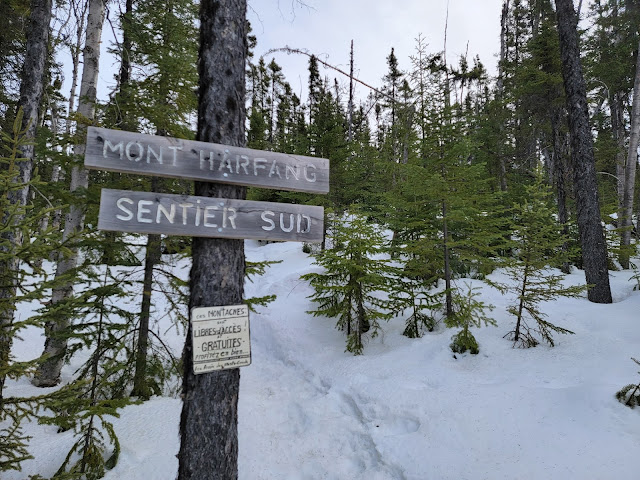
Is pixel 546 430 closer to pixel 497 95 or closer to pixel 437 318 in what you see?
pixel 437 318

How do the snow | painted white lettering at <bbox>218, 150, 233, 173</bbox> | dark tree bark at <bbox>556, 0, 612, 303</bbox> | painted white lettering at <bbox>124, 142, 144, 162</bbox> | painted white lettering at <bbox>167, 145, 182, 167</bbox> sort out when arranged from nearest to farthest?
painted white lettering at <bbox>124, 142, 144, 162</bbox> < painted white lettering at <bbox>167, 145, 182, 167</bbox> < painted white lettering at <bbox>218, 150, 233, 173</bbox> < the snow < dark tree bark at <bbox>556, 0, 612, 303</bbox>

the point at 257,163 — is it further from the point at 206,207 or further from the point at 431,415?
the point at 431,415

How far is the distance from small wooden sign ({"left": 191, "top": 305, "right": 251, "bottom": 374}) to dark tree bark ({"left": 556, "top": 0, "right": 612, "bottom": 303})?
29.3 feet

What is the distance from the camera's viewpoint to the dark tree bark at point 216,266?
109 inches

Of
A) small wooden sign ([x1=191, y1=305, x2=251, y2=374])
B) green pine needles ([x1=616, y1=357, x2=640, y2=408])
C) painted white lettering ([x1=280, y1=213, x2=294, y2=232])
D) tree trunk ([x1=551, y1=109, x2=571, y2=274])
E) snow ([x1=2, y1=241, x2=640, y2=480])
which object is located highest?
Result: tree trunk ([x1=551, y1=109, x2=571, y2=274])

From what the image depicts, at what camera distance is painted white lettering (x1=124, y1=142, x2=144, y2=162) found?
261 centimetres

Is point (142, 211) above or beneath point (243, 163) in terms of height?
beneath

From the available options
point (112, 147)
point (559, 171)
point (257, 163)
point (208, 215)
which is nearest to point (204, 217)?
point (208, 215)

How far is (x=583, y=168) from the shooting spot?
8.30 metres

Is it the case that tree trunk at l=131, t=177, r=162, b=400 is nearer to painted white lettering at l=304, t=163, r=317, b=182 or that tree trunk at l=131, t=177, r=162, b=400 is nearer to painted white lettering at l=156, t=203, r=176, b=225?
painted white lettering at l=156, t=203, r=176, b=225

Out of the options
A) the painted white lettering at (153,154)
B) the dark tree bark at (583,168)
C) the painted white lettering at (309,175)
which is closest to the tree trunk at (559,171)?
the dark tree bark at (583,168)

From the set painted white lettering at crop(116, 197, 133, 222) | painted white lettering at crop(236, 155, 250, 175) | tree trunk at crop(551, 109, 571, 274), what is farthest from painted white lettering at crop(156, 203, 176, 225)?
tree trunk at crop(551, 109, 571, 274)

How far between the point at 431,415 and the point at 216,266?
3.93 metres

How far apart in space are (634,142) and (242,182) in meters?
15.0
